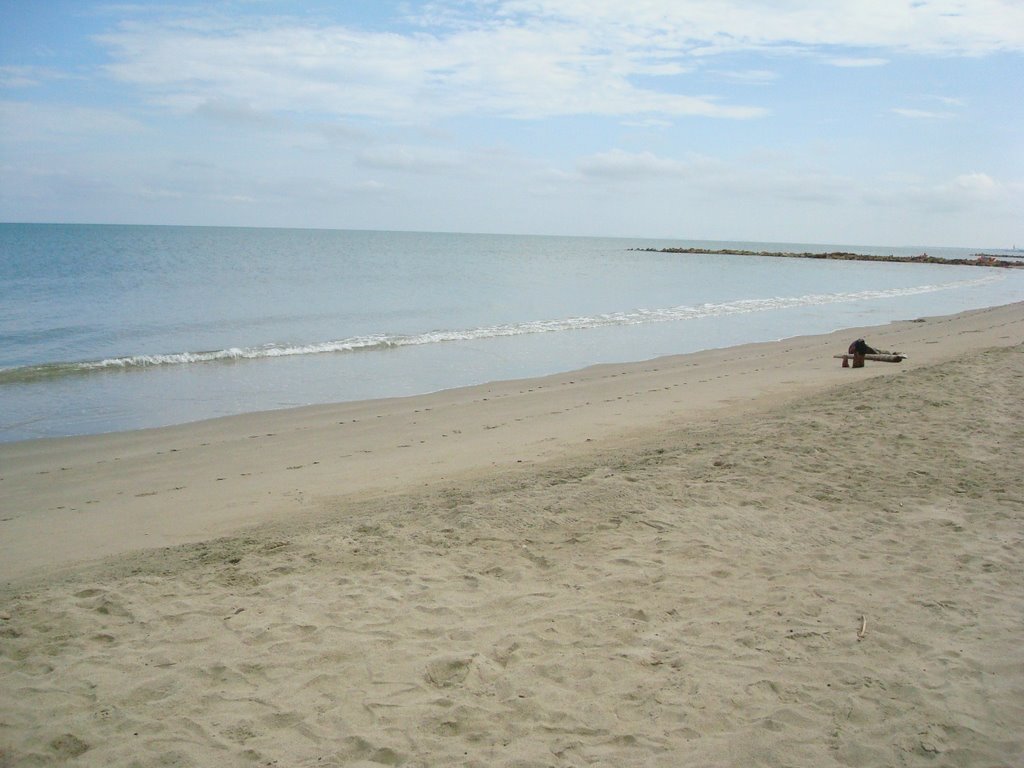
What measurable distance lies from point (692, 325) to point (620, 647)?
69.4ft

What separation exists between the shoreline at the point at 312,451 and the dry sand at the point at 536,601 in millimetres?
66

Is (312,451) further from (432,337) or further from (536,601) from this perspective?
(432,337)

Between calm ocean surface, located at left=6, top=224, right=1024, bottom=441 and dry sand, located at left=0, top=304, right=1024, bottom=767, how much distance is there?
4444 millimetres

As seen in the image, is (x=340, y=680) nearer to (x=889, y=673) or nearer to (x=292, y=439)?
(x=889, y=673)

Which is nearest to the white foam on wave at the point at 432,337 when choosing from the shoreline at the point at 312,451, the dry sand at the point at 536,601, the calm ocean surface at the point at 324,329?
the calm ocean surface at the point at 324,329

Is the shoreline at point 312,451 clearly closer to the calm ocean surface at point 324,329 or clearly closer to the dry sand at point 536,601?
the dry sand at point 536,601

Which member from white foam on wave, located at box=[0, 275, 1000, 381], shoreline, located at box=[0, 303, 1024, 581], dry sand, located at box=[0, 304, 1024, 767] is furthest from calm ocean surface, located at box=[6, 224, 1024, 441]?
dry sand, located at box=[0, 304, 1024, 767]

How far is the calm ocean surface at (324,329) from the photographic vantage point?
12.8 meters

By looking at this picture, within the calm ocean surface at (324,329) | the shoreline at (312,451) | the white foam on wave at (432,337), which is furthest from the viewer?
the white foam on wave at (432,337)

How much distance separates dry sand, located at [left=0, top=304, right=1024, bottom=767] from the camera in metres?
3.28

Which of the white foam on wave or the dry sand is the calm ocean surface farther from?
the dry sand

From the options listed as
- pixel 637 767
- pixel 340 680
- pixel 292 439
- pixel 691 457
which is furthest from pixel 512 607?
pixel 292 439

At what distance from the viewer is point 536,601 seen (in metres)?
4.46

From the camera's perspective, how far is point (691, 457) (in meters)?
7.20
